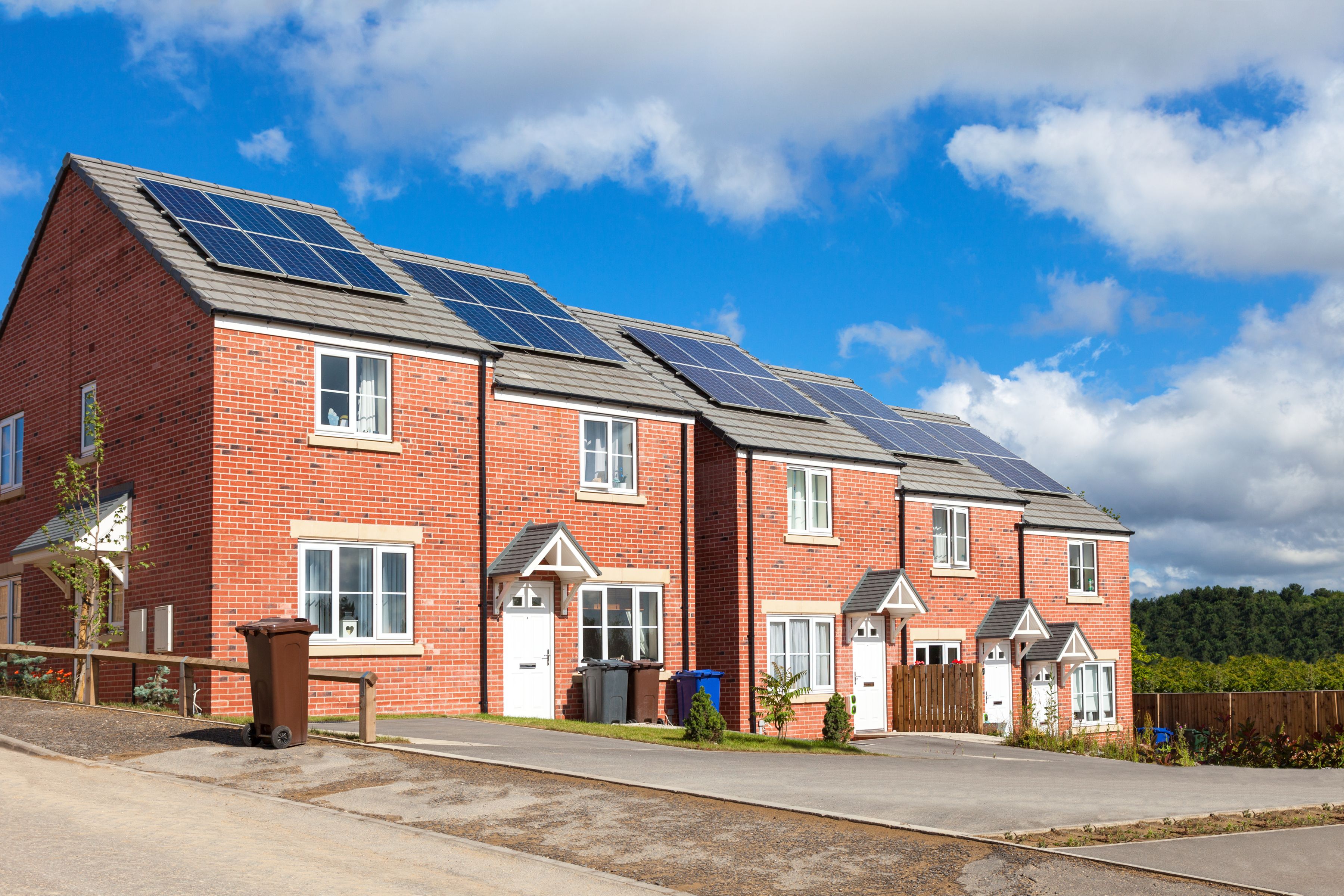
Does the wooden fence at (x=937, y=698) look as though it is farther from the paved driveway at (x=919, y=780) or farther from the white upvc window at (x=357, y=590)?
the white upvc window at (x=357, y=590)

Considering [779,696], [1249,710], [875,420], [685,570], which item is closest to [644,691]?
[779,696]

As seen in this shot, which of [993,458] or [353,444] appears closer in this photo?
[353,444]

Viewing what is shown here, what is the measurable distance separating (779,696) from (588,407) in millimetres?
6427

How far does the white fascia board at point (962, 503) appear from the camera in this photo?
30.5 meters

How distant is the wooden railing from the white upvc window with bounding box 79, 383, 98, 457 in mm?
3720

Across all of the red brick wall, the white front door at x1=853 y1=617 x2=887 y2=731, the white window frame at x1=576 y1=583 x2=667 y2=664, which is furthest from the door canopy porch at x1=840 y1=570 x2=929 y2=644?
the red brick wall

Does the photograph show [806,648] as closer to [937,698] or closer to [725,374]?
[937,698]

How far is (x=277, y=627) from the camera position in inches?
585

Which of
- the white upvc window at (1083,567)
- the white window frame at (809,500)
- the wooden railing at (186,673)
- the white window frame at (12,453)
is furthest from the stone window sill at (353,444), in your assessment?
the white upvc window at (1083,567)

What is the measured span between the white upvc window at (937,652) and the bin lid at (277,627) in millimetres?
17456

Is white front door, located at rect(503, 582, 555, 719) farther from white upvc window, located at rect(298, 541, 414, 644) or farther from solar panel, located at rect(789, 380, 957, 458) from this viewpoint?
solar panel, located at rect(789, 380, 957, 458)

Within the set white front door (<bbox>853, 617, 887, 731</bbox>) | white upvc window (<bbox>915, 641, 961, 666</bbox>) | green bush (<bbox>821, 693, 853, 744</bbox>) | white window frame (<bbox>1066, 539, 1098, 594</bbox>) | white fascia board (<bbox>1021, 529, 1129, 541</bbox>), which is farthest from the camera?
white window frame (<bbox>1066, 539, 1098, 594</bbox>)

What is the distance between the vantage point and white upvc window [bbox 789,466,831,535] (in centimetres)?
2680

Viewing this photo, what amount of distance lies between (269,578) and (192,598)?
1149 millimetres
